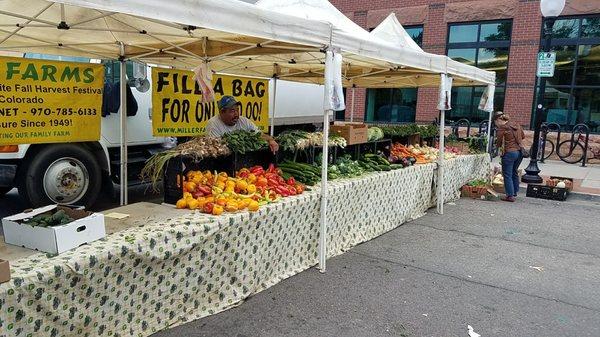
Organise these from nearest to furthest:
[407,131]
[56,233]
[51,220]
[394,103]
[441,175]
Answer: [56,233] < [51,220] < [441,175] < [407,131] < [394,103]

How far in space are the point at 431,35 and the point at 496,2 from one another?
7.39 feet

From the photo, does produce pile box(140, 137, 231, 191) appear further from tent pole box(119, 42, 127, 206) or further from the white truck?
the white truck

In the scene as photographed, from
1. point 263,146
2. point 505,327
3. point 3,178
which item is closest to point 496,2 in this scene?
point 263,146

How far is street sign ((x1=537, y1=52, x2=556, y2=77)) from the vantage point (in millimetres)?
9805

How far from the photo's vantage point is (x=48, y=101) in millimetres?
5246

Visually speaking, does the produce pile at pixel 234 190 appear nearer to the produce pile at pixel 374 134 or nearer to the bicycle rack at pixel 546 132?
the produce pile at pixel 374 134

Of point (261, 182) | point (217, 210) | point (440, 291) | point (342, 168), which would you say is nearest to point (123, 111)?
point (261, 182)

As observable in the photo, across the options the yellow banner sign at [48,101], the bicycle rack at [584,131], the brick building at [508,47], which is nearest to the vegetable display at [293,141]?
the yellow banner sign at [48,101]

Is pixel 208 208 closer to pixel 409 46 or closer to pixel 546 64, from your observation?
pixel 409 46

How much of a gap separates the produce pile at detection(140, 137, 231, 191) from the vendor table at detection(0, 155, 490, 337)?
0.65m

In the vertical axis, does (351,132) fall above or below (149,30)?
below

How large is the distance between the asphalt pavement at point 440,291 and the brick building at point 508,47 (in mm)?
8822

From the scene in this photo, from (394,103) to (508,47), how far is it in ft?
14.4

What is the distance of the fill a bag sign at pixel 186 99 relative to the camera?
20.8 ft
